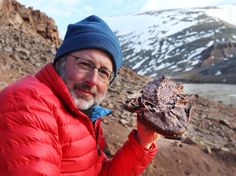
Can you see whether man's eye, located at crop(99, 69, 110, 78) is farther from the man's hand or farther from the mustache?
the man's hand

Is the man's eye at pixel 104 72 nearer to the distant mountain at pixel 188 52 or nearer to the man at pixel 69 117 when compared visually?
the man at pixel 69 117

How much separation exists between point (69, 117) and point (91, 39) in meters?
0.54

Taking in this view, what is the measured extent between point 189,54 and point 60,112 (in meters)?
146

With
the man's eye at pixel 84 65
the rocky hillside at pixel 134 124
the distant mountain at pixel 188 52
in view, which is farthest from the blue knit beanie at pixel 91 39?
the distant mountain at pixel 188 52

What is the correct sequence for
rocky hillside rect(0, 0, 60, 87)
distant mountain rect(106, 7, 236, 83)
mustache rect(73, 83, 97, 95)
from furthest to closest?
distant mountain rect(106, 7, 236, 83) → rocky hillside rect(0, 0, 60, 87) → mustache rect(73, 83, 97, 95)

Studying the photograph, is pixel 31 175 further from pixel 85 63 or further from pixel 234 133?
pixel 234 133

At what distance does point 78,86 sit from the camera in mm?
2529

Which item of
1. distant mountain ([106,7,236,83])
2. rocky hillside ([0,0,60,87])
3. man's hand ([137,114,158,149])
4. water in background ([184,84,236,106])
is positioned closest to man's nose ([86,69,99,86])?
man's hand ([137,114,158,149])

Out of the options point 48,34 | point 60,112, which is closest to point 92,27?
point 60,112

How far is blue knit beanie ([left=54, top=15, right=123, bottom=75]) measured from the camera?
257cm

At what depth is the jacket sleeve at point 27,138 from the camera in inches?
75.2

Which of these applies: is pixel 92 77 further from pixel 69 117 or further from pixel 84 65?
pixel 69 117

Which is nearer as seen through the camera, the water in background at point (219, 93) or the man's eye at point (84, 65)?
the man's eye at point (84, 65)

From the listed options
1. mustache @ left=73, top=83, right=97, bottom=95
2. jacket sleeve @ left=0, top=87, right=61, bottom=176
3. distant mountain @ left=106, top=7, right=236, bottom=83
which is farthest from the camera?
distant mountain @ left=106, top=7, right=236, bottom=83
